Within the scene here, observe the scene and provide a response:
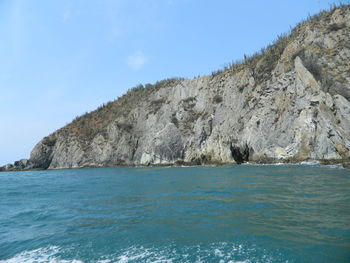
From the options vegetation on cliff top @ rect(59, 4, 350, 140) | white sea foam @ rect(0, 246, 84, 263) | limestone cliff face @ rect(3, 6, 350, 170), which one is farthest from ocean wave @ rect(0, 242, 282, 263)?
vegetation on cliff top @ rect(59, 4, 350, 140)

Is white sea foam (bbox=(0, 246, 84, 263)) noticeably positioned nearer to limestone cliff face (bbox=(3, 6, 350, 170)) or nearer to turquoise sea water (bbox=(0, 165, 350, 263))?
turquoise sea water (bbox=(0, 165, 350, 263))

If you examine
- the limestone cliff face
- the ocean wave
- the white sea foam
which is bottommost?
the ocean wave

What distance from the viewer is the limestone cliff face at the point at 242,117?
179ft

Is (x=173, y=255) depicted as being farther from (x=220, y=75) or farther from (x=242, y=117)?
(x=220, y=75)

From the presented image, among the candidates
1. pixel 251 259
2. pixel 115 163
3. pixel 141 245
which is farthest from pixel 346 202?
pixel 115 163

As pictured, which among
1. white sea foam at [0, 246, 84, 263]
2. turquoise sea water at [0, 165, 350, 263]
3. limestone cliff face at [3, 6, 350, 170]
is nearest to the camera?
turquoise sea water at [0, 165, 350, 263]

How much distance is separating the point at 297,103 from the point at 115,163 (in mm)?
64216

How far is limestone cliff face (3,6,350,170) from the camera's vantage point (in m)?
54.7

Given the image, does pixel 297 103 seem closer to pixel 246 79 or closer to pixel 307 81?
pixel 307 81

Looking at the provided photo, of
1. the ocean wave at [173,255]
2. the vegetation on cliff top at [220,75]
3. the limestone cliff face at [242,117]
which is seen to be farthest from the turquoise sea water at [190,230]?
the vegetation on cliff top at [220,75]

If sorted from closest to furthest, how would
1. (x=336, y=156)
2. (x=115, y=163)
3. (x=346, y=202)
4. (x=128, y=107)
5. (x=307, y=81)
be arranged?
(x=346, y=202), (x=336, y=156), (x=307, y=81), (x=115, y=163), (x=128, y=107)

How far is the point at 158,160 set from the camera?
8612cm

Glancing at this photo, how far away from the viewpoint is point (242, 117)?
73688 millimetres

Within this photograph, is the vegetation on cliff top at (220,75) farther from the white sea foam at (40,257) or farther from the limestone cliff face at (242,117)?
the white sea foam at (40,257)
